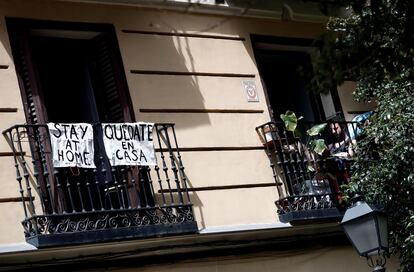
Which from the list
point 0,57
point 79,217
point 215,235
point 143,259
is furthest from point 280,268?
point 0,57

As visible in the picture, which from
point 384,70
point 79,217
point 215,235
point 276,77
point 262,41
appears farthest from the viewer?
point 276,77

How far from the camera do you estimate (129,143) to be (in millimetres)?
10055

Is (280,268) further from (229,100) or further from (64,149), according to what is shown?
(64,149)

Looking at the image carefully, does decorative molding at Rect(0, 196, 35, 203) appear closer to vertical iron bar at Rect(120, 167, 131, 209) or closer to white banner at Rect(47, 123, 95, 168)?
white banner at Rect(47, 123, 95, 168)

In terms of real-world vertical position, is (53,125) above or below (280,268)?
above

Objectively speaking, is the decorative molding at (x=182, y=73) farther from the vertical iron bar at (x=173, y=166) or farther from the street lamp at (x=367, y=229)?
the street lamp at (x=367, y=229)

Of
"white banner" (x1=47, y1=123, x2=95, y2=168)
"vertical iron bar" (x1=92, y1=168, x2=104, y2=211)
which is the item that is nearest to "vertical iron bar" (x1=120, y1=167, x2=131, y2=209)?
"vertical iron bar" (x1=92, y1=168, x2=104, y2=211)

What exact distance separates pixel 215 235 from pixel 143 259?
0.91 meters

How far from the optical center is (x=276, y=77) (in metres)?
13.4

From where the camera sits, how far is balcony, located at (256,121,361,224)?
36.4 ft

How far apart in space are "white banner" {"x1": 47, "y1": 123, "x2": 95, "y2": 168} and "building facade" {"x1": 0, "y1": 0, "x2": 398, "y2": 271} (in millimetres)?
124

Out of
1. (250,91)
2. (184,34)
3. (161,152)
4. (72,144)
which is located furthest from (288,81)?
(72,144)

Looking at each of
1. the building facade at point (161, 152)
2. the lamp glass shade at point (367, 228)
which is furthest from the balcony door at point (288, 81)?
the lamp glass shade at point (367, 228)

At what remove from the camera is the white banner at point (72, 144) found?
9.55 metres
